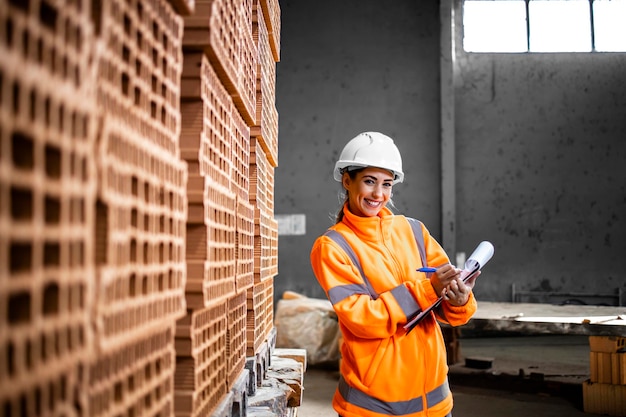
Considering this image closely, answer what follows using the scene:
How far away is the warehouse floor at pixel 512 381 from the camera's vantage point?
5.48 m

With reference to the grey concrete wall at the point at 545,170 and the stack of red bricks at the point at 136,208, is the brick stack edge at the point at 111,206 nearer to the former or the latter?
the stack of red bricks at the point at 136,208

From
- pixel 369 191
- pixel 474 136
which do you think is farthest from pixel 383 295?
pixel 474 136

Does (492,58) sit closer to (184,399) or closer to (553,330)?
(553,330)

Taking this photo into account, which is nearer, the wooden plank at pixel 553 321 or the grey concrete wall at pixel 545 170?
the wooden plank at pixel 553 321

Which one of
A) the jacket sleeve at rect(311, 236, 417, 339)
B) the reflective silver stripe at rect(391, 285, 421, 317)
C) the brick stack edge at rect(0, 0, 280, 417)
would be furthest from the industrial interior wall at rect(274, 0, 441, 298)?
the brick stack edge at rect(0, 0, 280, 417)

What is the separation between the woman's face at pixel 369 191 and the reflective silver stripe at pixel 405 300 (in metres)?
0.38

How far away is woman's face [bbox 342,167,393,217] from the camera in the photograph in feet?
7.75

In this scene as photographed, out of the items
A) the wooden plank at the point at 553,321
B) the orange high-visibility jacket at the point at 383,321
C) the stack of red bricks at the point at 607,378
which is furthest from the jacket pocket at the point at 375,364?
the stack of red bricks at the point at 607,378

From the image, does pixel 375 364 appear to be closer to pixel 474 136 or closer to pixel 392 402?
pixel 392 402

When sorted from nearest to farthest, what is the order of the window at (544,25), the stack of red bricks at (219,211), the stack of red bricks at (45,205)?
the stack of red bricks at (45,205)
the stack of red bricks at (219,211)
the window at (544,25)

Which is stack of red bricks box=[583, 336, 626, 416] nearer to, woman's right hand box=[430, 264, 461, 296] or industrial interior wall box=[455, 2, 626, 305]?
industrial interior wall box=[455, 2, 626, 305]

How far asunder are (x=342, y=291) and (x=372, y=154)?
62 centimetres

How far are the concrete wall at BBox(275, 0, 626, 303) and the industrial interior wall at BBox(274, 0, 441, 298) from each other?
0.02 metres

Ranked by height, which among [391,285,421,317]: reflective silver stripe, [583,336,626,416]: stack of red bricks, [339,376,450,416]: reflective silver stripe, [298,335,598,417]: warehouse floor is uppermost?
[391,285,421,317]: reflective silver stripe
